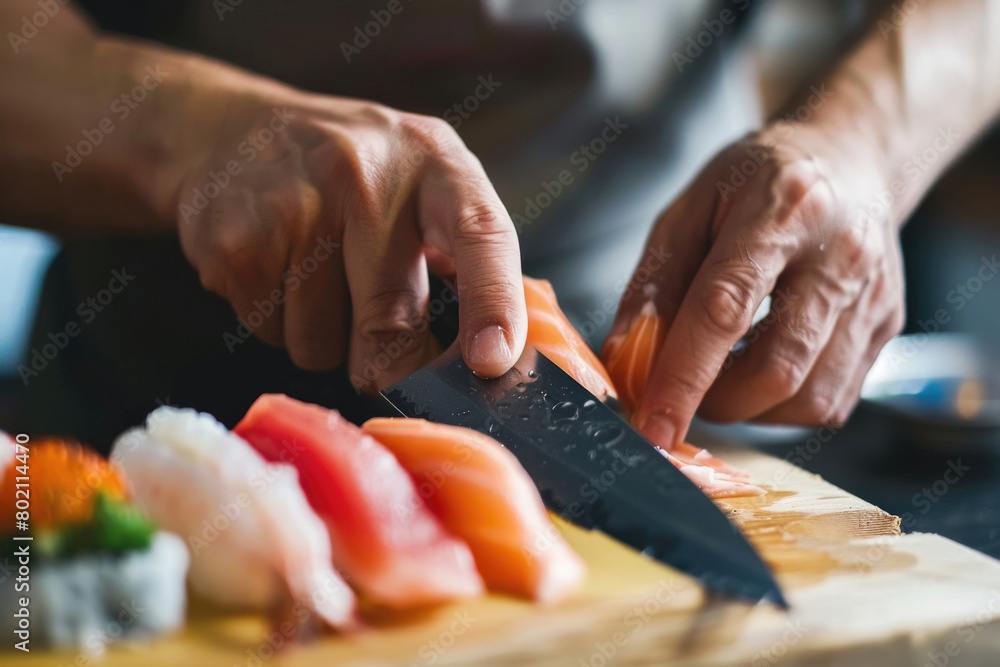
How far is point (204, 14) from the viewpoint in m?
1.50

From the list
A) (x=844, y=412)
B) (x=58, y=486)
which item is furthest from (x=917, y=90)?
(x=58, y=486)

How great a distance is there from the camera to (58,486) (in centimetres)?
69

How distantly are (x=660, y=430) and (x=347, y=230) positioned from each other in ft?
1.75

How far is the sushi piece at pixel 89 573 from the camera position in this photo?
2.16ft

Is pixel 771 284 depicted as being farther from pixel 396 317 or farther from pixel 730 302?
pixel 396 317

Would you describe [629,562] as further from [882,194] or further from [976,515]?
[882,194]

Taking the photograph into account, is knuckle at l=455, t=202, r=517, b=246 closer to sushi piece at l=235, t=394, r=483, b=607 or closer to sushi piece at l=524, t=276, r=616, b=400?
sushi piece at l=524, t=276, r=616, b=400

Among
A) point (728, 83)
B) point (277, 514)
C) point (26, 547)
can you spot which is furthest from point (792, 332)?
point (26, 547)

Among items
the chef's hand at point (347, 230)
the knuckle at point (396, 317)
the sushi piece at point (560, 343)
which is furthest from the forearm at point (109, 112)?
the sushi piece at point (560, 343)

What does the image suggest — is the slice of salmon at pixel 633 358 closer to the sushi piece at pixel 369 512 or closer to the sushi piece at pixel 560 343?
the sushi piece at pixel 560 343

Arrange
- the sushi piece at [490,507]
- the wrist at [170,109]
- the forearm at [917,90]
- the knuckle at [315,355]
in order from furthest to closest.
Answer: the forearm at [917,90]
the wrist at [170,109]
the knuckle at [315,355]
the sushi piece at [490,507]

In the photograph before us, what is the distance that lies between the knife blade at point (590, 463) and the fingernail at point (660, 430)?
0.24 meters

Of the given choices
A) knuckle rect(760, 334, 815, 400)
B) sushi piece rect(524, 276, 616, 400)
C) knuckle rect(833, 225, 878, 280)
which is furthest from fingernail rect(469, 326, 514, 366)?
knuckle rect(833, 225, 878, 280)

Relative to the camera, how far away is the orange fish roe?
68cm
